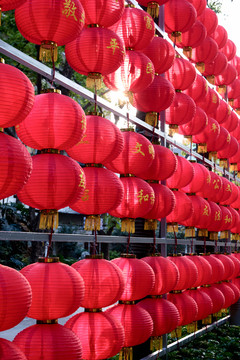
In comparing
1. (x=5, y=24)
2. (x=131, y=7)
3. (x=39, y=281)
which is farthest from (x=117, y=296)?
(x=5, y=24)

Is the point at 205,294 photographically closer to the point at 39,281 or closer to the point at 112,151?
the point at 112,151

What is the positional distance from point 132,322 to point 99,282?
807 mm

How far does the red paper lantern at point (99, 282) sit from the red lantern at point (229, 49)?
6.12 meters

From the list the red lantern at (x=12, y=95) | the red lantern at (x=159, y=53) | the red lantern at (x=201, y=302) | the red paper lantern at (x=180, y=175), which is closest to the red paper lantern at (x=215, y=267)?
the red lantern at (x=201, y=302)

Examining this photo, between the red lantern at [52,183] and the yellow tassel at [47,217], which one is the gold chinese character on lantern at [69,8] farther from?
the yellow tassel at [47,217]

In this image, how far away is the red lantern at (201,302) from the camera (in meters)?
6.26

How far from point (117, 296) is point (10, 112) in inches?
65.5

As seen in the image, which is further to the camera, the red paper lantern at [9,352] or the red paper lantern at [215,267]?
the red paper lantern at [215,267]

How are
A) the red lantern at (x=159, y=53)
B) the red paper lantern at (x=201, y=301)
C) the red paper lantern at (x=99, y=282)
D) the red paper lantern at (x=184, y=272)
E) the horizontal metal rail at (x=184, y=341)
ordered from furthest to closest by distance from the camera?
the red paper lantern at (x=201, y=301) → the red paper lantern at (x=184, y=272) → the horizontal metal rail at (x=184, y=341) → the red lantern at (x=159, y=53) → the red paper lantern at (x=99, y=282)

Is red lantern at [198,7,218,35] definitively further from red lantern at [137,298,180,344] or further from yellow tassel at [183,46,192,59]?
red lantern at [137,298,180,344]

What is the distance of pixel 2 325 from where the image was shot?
244 centimetres

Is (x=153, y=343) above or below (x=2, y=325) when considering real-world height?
below

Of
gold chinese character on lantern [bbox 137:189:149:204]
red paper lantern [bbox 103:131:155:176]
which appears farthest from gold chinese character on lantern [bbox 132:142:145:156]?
gold chinese character on lantern [bbox 137:189:149:204]

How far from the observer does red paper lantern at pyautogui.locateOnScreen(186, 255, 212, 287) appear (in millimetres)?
6324
